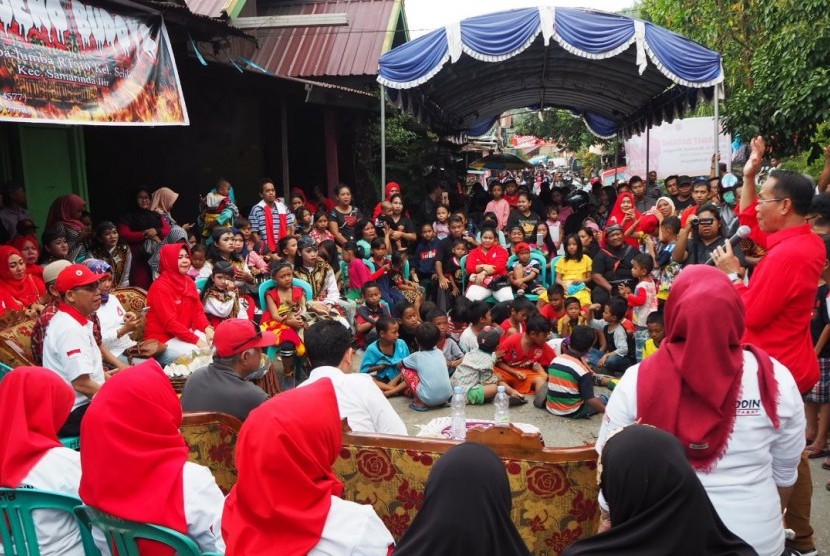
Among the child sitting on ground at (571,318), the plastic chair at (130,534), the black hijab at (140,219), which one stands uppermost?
the black hijab at (140,219)

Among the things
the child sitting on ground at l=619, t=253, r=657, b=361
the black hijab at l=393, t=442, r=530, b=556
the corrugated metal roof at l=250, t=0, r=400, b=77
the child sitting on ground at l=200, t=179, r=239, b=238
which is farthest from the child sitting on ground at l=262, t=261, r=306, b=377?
the corrugated metal roof at l=250, t=0, r=400, b=77

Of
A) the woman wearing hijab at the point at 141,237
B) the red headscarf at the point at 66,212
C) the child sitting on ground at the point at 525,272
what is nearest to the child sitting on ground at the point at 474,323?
the child sitting on ground at the point at 525,272

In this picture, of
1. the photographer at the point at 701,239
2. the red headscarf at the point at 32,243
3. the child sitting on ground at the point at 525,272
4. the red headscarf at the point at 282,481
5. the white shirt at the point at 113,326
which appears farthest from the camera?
the child sitting on ground at the point at 525,272

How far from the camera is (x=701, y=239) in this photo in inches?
255

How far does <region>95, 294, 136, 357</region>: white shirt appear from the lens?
529 centimetres

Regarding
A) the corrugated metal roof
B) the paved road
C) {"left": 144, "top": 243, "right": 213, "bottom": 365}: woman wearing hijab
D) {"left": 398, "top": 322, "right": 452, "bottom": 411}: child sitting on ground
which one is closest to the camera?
Result: the paved road

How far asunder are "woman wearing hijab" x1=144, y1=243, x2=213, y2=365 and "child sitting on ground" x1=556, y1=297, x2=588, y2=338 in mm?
3433

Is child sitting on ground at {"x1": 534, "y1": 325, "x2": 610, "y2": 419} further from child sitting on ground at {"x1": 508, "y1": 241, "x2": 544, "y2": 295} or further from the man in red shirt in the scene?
child sitting on ground at {"x1": 508, "y1": 241, "x2": 544, "y2": 295}

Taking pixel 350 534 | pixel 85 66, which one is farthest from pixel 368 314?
pixel 350 534

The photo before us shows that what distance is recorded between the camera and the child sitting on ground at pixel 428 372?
5.81 m

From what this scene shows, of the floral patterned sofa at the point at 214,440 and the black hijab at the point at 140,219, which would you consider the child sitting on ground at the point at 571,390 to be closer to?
the floral patterned sofa at the point at 214,440

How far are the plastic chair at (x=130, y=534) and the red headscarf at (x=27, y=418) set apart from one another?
0.31 metres

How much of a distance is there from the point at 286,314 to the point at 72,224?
2.39m

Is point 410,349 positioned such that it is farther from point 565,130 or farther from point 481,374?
point 565,130
